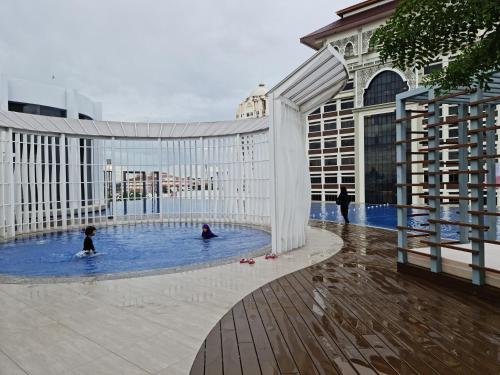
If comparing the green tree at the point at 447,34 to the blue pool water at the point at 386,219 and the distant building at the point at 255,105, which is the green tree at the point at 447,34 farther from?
the distant building at the point at 255,105

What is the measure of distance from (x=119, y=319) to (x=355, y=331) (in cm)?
333

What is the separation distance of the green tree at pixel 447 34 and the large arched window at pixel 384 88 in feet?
105

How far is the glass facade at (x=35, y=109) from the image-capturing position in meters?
25.2

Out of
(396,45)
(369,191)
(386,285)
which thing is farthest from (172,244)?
(369,191)

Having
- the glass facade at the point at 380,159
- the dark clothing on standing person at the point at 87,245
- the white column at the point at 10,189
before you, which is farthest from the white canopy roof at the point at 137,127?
the glass facade at the point at 380,159

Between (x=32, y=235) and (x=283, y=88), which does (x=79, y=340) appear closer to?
(x=283, y=88)

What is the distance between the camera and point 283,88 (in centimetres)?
920

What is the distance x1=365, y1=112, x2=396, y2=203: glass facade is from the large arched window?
155 centimetres

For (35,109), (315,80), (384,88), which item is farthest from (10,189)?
(384,88)

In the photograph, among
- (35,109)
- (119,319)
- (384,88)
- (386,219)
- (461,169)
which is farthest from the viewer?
(384,88)

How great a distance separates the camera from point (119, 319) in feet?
16.5

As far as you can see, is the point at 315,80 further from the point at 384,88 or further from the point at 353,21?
the point at 353,21

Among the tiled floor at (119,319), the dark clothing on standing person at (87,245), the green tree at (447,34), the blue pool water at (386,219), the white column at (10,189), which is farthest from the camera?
the blue pool water at (386,219)

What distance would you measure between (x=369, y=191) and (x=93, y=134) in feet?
90.4
